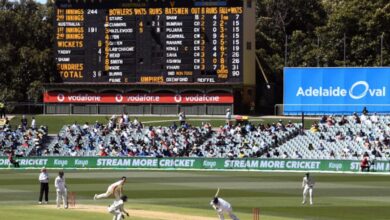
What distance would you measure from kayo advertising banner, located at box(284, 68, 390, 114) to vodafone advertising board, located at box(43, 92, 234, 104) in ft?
17.5

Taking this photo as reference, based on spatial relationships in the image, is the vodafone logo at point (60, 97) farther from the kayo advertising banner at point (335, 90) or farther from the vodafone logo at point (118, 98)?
the kayo advertising banner at point (335, 90)

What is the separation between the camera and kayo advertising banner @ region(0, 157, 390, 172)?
66750 mm

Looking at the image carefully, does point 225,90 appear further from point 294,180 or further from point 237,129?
point 294,180

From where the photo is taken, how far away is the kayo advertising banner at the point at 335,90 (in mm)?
75438

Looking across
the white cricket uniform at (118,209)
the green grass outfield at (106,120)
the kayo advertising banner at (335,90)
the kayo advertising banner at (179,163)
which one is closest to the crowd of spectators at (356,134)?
the kayo advertising banner at (335,90)

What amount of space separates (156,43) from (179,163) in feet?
32.4

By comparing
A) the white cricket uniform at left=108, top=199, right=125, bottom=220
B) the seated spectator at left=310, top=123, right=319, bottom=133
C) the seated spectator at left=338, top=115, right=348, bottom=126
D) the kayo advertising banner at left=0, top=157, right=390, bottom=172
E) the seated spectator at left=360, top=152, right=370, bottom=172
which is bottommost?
the kayo advertising banner at left=0, top=157, right=390, bottom=172

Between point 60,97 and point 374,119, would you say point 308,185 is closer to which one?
point 374,119

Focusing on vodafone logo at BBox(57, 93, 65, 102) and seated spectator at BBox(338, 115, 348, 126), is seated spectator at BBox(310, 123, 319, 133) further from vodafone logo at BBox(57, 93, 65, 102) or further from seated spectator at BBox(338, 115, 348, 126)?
vodafone logo at BBox(57, 93, 65, 102)

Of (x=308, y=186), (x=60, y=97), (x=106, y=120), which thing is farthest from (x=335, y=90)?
(x=308, y=186)

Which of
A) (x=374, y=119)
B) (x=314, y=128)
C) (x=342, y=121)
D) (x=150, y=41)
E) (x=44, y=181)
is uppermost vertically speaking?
(x=150, y=41)

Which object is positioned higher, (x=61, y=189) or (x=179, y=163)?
(x=61, y=189)

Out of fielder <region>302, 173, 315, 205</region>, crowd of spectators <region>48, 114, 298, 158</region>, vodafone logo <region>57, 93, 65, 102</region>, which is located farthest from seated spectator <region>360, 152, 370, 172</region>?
vodafone logo <region>57, 93, 65, 102</region>

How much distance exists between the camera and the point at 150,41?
7444 cm
